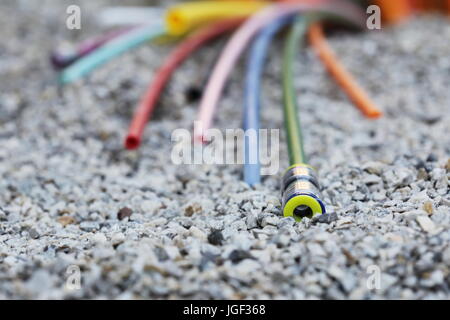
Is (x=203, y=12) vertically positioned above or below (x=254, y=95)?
above

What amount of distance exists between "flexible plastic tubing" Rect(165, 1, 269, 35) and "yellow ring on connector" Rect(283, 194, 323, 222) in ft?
4.01

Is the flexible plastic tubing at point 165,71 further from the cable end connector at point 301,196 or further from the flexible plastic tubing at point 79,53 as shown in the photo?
the cable end connector at point 301,196

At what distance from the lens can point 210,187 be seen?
1.68 metres

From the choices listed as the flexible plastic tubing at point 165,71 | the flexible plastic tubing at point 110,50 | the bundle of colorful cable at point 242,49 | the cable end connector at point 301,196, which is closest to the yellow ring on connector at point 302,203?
the cable end connector at point 301,196

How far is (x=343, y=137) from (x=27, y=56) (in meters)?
1.38

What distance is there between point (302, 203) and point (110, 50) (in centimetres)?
124

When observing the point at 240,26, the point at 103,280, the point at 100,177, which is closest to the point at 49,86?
the point at 100,177

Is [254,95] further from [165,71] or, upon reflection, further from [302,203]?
[302,203]

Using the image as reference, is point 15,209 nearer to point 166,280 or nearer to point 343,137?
point 166,280

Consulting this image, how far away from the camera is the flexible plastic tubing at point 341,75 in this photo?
79.2 inches

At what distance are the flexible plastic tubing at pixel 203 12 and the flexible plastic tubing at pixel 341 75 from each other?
0.30 metres

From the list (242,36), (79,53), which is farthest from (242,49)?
(79,53)

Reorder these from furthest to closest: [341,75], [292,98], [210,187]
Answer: [341,75], [292,98], [210,187]

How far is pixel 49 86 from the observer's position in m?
2.21
